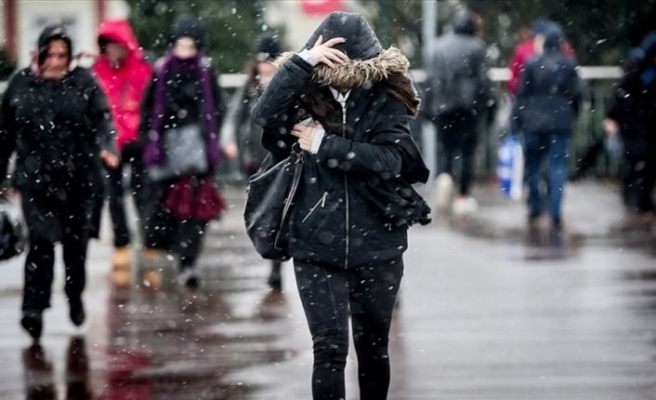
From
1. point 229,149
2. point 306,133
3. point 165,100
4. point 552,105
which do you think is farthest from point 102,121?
point 552,105

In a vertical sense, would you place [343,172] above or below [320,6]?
below

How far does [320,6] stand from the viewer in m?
25.3

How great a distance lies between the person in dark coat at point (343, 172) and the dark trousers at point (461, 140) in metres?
10.4

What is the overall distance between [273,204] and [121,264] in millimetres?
6529

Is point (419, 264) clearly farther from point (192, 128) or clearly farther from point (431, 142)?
point (431, 142)

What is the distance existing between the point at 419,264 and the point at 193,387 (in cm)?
516

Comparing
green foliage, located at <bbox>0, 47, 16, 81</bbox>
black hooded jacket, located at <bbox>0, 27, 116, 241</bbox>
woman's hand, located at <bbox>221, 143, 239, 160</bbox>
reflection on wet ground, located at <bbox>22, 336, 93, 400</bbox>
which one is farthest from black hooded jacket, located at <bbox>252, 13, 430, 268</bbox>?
green foliage, located at <bbox>0, 47, 16, 81</bbox>

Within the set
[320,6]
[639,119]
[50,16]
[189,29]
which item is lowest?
[639,119]

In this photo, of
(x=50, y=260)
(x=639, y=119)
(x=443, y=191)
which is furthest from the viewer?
(x=443, y=191)

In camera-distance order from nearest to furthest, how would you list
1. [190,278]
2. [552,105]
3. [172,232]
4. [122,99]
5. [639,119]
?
[190,278], [122,99], [172,232], [552,105], [639,119]

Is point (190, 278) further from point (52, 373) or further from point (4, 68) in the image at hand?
point (4, 68)

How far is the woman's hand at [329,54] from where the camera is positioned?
20.9ft

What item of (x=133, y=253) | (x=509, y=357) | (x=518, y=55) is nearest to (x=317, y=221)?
(x=509, y=357)

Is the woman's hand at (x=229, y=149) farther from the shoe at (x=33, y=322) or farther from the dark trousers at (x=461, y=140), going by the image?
the dark trousers at (x=461, y=140)
